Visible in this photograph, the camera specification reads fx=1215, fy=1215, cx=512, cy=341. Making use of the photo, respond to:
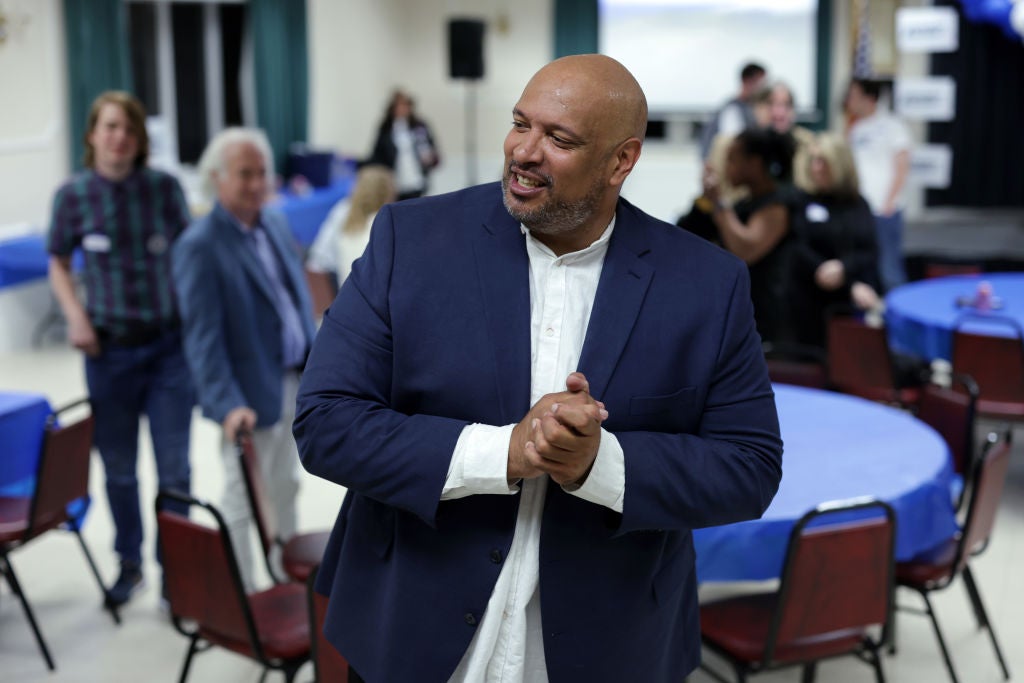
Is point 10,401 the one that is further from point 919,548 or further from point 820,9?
point 820,9

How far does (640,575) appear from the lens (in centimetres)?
161

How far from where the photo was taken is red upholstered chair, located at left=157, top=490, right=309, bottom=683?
268 cm

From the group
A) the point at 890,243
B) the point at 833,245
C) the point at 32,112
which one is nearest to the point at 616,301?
the point at 833,245

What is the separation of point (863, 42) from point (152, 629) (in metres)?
10.5

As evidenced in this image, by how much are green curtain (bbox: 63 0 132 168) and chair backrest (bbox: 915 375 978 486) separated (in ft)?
22.6

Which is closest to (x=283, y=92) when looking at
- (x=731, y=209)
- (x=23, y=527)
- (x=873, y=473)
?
(x=731, y=209)

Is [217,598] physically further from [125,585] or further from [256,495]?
[125,585]

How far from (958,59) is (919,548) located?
11203mm

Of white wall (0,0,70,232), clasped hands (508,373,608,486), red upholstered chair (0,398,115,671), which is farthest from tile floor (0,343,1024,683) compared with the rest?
white wall (0,0,70,232)

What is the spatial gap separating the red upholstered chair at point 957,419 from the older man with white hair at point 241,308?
1972mm

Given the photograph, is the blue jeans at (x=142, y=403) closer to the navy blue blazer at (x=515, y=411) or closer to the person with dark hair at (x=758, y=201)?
the person with dark hair at (x=758, y=201)

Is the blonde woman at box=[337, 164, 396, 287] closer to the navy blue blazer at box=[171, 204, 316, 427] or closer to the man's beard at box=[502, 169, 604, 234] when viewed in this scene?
the navy blue blazer at box=[171, 204, 316, 427]

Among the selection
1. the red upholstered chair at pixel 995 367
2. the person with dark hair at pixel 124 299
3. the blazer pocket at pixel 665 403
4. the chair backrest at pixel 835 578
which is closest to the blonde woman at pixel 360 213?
the person with dark hair at pixel 124 299

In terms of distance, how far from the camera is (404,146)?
445 inches
